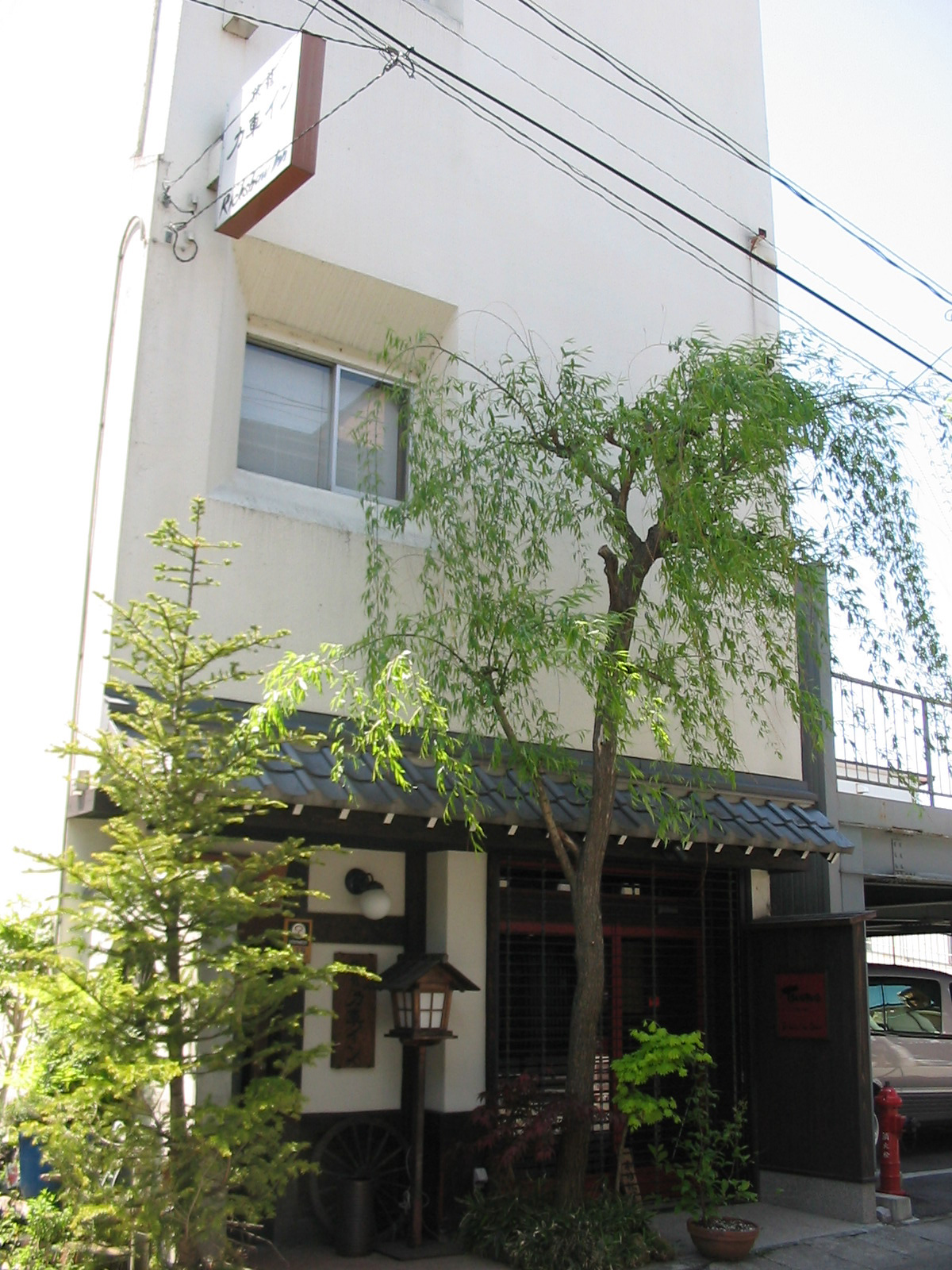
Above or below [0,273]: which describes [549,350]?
below

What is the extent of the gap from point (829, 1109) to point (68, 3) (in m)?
12.5

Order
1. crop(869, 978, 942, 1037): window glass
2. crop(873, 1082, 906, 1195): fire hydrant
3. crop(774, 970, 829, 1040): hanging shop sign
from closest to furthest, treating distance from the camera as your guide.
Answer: crop(774, 970, 829, 1040): hanging shop sign, crop(873, 1082, 906, 1195): fire hydrant, crop(869, 978, 942, 1037): window glass

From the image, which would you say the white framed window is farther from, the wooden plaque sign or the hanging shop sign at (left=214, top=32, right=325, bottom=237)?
the wooden plaque sign

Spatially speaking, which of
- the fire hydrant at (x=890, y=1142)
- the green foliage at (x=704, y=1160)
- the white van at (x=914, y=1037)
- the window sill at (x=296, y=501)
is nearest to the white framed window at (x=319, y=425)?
the window sill at (x=296, y=501)

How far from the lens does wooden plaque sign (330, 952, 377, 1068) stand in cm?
870

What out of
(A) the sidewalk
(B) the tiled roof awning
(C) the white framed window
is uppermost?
(C) the white framed window

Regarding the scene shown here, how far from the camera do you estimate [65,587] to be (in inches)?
352

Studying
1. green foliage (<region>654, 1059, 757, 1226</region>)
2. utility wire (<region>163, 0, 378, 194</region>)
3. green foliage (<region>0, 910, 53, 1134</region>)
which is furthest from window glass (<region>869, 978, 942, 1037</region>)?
utility wire (<region>163, 0, 378, 194</region>)

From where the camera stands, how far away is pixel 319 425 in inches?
387

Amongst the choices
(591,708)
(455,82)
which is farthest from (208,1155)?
(455,82)

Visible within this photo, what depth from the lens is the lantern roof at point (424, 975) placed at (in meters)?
8.41

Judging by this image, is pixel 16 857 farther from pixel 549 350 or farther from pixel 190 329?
pixel 549 350

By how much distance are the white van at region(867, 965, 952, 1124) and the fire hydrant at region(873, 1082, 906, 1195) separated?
2.95 m

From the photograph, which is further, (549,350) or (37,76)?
(37,76)
